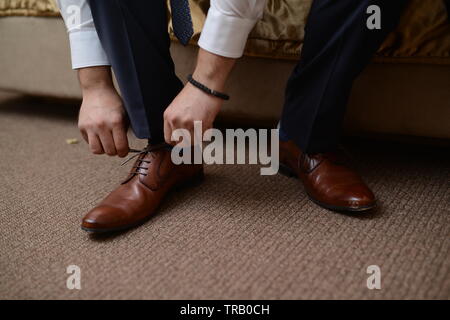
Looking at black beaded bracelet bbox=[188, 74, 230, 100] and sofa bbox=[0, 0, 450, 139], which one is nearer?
black beaded bracelet bbox=[188, 74, 230, 100]

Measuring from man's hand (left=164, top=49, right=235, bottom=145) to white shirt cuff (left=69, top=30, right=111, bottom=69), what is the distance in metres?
0.15

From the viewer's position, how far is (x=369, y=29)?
1.73 ft

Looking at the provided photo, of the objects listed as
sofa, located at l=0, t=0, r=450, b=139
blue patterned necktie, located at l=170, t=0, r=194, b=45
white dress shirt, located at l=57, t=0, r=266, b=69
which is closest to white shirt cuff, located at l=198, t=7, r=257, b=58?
white dress shirt, located at l=57, t=0, r=266, b=69

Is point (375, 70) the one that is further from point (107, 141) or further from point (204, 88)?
point (107, 141)

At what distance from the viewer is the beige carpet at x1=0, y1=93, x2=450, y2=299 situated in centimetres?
45

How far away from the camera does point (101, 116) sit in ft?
1.81

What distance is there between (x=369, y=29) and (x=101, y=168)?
0.56m

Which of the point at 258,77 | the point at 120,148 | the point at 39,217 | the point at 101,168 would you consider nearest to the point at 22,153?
the point at 101,168

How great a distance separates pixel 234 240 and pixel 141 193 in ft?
0.53

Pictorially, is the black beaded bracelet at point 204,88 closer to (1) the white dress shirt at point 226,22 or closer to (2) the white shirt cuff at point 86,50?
(1) the white dress shirt at point 226,22

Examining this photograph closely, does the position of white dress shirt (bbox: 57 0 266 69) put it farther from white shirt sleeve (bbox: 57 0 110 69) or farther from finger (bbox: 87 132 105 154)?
finger (bbox: 87 132 105 154)

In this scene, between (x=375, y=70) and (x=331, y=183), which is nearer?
(x=331, y=183)

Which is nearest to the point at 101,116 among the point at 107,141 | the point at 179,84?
the point at 107,141

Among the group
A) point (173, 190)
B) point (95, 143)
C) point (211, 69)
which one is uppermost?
point (211, 69)
